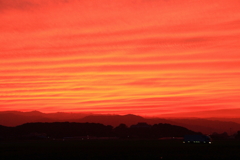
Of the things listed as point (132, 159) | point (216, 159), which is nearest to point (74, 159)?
point (132, 159)

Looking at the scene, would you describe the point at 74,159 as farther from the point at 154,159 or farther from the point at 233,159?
the point at 233,159

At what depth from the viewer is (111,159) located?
224 ft

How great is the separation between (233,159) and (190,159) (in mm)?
6007

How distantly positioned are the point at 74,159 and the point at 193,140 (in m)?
103

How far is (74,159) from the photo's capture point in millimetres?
68688

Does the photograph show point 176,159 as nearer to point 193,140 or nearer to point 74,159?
point 74,159

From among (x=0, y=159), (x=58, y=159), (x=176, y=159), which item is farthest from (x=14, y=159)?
(x=176, y=159)

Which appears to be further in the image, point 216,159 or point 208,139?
point 208,139

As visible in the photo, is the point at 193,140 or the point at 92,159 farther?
the point at 193,140

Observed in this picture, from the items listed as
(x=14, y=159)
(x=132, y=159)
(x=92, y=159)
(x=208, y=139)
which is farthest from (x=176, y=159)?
(x=208, y=139)

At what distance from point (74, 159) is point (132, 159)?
843 cm

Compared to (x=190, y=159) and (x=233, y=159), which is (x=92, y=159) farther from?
(x=233, y=159)

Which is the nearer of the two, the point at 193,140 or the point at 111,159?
the point at 111,159

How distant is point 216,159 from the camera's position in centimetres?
6819
